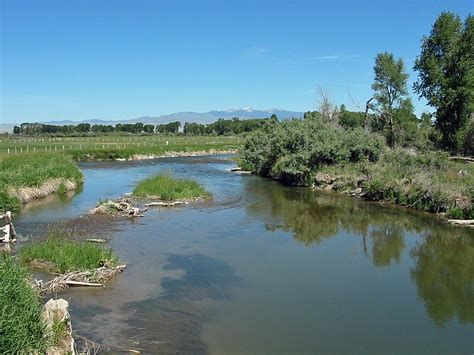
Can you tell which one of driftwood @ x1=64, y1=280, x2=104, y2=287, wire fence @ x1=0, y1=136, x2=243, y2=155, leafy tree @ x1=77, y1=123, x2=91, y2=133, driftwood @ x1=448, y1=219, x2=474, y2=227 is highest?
leafy tree @ x1=77, y1=123, x2=91, y2=133

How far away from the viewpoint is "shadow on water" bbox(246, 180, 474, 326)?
1595 cm

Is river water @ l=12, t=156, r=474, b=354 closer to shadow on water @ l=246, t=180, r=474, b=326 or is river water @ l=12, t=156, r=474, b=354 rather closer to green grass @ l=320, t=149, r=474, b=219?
shadow on water @ l=246, t=180, r=474, b=326

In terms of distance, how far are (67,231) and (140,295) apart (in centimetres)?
922

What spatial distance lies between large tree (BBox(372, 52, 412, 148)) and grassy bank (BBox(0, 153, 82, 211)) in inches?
1540

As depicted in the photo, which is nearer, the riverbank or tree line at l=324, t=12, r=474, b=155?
the riverbank

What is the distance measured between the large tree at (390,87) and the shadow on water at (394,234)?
27.3 m

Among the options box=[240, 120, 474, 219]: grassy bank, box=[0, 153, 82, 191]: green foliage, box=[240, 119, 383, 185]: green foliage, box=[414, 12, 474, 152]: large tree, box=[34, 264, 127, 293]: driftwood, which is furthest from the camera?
box=[414, 12, 474, 152]: large tree

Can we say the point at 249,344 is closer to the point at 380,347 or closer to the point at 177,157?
the point at 380,347

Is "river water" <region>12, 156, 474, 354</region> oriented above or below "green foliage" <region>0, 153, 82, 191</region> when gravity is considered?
below

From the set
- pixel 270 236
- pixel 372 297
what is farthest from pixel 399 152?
pixel 372 297

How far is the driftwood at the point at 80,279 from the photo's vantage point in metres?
14.5

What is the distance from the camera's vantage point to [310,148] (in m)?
41.7

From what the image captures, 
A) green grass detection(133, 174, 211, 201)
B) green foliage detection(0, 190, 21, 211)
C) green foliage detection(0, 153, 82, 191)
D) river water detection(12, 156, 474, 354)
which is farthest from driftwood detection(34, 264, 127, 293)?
green foliage detection(0, 153, 82, 191)

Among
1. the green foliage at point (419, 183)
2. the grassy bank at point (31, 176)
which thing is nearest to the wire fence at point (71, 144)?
the grassy bank at point (31, 176)
